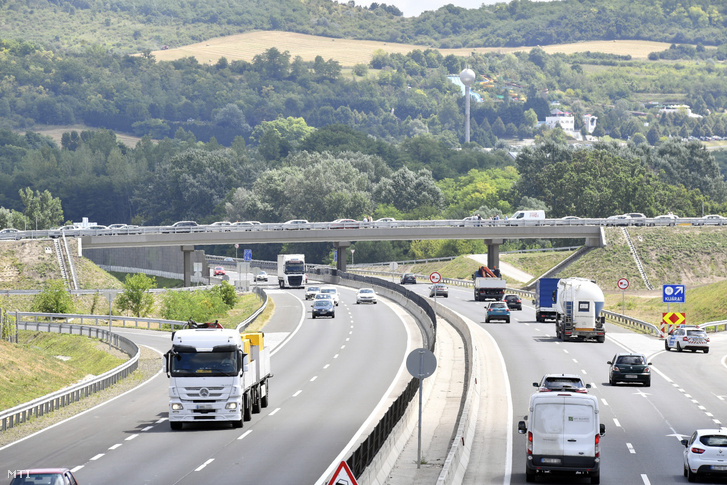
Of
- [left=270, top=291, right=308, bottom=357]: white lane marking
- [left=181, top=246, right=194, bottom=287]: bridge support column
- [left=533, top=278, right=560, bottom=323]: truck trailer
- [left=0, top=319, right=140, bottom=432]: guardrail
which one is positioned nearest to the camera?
[left=0, top=319, right=140, bottom=432]: guardrail

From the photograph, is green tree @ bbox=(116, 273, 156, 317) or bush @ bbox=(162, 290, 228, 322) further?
green tree @ bbox=(116, 273, 156, 317)

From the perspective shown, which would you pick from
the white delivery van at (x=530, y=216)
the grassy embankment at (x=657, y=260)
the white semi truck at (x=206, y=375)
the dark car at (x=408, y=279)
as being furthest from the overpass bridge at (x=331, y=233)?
the white semi truck at (x=206, y=375)

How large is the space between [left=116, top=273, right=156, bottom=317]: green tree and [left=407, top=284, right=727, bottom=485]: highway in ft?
89.0

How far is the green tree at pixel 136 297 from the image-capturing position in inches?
3666

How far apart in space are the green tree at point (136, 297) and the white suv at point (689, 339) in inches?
1717

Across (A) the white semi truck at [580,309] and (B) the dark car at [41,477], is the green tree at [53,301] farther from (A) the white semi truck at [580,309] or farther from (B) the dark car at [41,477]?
(B) the dark car at [41,477]

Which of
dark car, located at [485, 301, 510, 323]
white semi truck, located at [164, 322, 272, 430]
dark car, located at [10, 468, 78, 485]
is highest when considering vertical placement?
dark car, located at [10, 468, 78, 485]

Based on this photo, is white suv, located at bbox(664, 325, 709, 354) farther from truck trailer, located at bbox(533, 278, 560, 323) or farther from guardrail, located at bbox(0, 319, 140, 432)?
guardrail, located at bbox(0, 319, 140, 432)

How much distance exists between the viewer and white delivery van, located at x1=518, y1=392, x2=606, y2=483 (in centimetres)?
2841

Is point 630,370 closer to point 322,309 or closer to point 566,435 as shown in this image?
point 566,435

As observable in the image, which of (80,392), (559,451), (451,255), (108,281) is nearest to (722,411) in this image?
(559,451)

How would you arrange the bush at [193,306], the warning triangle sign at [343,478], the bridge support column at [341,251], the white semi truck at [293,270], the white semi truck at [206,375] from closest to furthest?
the warning triangle sign at [343,478], the white semi truck at [206,375], the bush at [193,306], the white semi truck at [293,270], the bridge support column at [341,251]

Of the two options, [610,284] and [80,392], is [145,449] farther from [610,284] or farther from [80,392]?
[610,284]

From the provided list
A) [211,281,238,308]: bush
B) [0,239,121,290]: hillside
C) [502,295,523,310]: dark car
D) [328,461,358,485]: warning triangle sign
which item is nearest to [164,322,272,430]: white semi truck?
[328,461,358,485]: warning triangle sign
